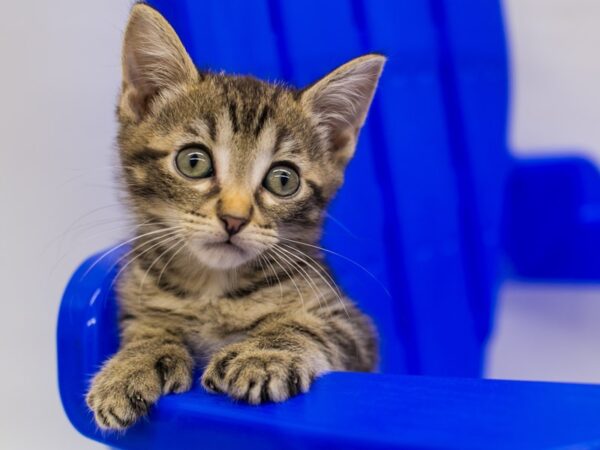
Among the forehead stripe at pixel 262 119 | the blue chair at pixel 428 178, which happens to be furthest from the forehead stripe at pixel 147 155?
the blue chair at pixel 428 178

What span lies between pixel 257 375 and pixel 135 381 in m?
0.14

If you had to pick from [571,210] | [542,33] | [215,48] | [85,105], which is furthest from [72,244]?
[542,33]

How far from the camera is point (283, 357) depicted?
Result: 30.9 inches

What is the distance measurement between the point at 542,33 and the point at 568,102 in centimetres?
16

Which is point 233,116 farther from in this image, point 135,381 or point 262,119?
point 135,381

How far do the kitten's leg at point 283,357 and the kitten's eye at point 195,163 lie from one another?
0.68 ft

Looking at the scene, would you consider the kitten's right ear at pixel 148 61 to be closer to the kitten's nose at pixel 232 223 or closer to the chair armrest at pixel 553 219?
the kitten's nose at pixel 232 223

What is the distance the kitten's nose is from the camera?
841mm

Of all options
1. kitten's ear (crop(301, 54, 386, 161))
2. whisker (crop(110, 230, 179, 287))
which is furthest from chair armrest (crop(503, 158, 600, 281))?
whisker (crop(110, 230, 179, 287))

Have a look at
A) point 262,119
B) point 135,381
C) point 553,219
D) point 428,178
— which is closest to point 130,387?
point 135,381

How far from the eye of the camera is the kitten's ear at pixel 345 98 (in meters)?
1.00

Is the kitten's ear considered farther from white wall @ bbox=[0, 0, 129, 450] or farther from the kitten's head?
white wall @ bbox=[0, 0, 129, 450]

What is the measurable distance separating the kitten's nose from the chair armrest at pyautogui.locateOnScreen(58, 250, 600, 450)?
0.18m

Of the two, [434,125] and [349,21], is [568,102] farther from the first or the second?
[349,21]
